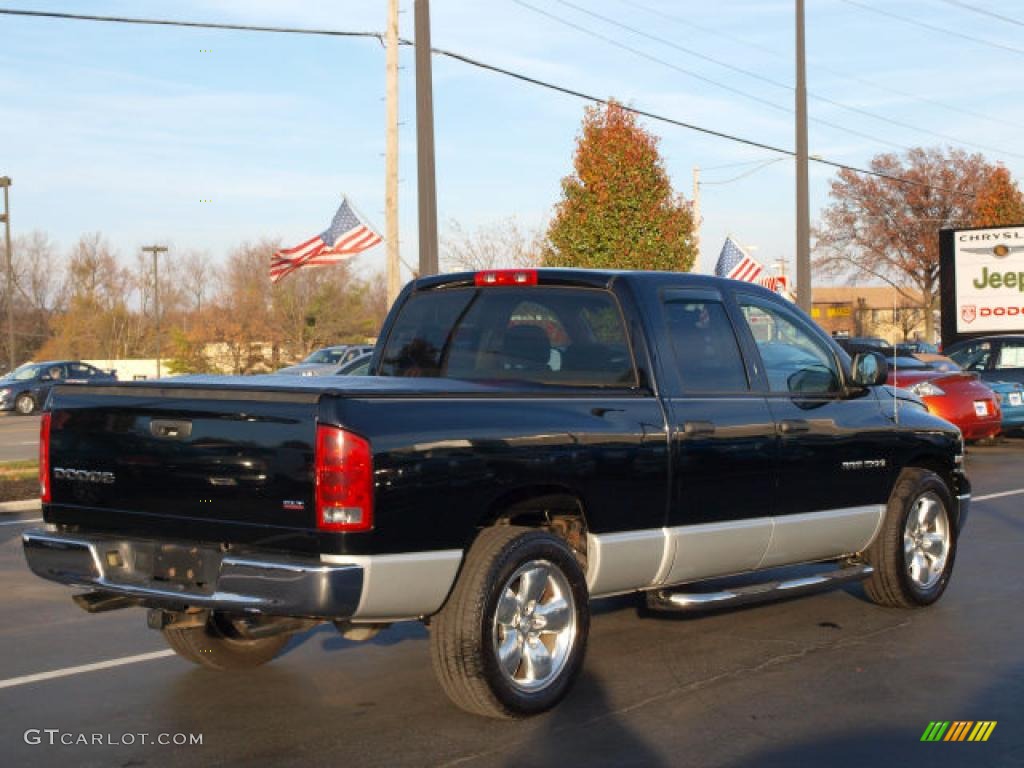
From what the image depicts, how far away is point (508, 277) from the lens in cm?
718

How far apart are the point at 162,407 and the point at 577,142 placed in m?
21.1

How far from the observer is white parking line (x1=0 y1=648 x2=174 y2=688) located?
6645 millimetres

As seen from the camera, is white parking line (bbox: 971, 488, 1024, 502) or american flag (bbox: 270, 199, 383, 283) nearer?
white parking line (bbox: 971, 488, 1024, 502)

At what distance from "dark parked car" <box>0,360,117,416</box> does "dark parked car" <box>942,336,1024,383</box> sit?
85.8ft

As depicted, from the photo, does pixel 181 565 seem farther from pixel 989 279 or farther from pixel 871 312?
pixel 871 312

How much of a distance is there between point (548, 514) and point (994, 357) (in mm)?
16914

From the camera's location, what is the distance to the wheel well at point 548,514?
5910 mm

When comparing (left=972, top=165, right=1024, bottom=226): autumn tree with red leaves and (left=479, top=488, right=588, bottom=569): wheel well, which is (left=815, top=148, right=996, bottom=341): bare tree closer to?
(left=972, top=165, right=1024, bottom=226): autumn tree with red leaves

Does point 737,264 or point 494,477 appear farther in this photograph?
point 737,264

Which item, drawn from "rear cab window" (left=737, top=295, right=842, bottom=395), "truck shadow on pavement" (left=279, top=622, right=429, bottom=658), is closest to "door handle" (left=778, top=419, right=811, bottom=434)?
"rear cab window" (left=737, top=295, right=842, bottom=395)

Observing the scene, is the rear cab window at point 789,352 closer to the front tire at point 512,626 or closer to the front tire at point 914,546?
the front tire at point 914,546

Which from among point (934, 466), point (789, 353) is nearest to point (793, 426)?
point (789, 353)

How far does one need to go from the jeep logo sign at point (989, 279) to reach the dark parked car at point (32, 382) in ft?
77.9

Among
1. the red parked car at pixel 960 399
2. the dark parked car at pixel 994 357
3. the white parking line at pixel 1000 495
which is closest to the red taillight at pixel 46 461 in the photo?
the white parking line at pixel 1000 495
